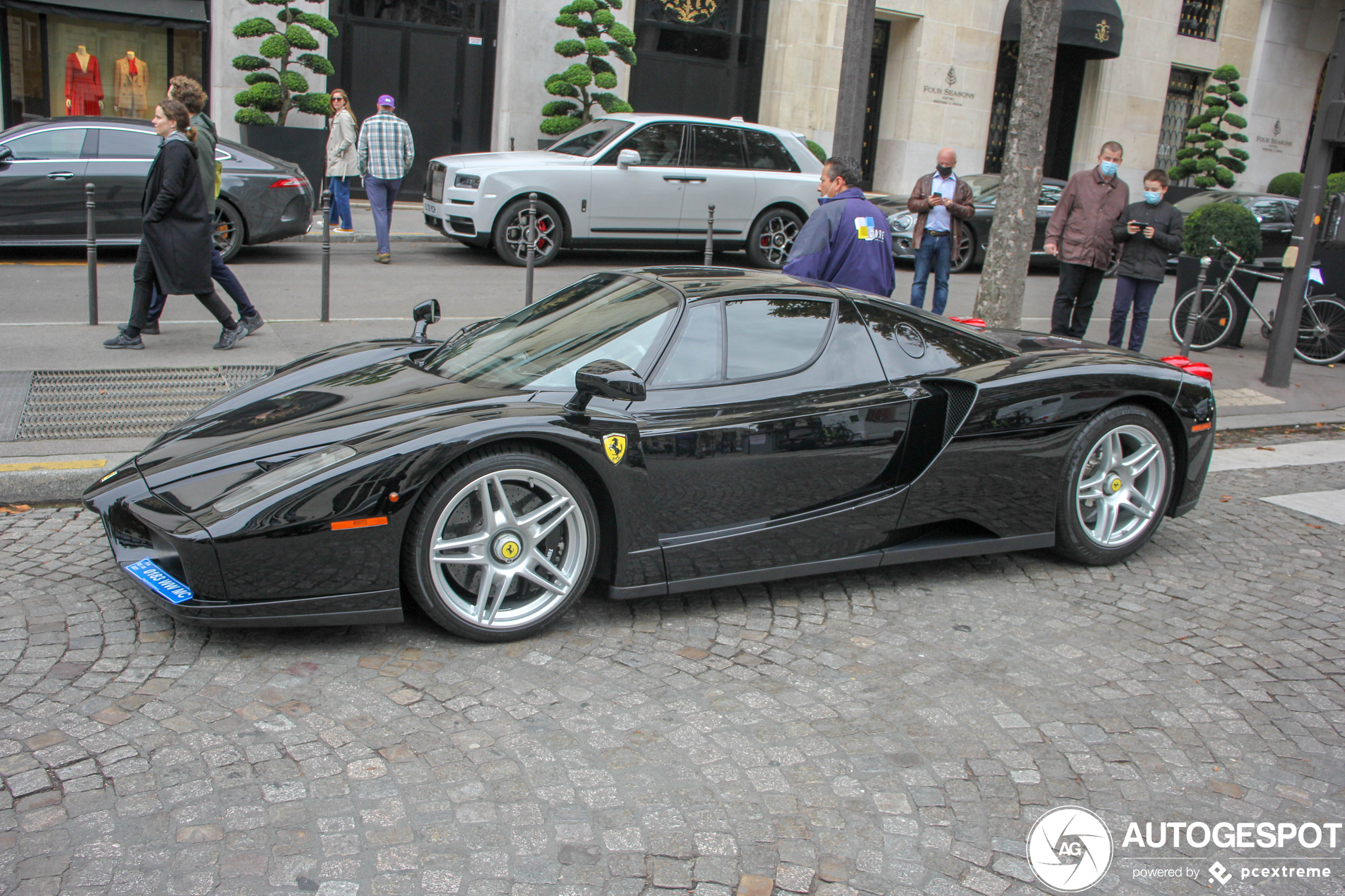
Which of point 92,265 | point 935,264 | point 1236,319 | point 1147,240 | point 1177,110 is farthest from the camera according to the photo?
point 1177,110

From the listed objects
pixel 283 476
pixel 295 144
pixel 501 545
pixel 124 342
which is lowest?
pixel 124 342

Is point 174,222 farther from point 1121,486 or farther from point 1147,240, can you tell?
point 1147,240

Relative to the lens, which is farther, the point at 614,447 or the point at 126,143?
the point at 126,143

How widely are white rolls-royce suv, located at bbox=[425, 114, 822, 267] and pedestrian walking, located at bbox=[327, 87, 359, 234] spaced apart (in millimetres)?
1126

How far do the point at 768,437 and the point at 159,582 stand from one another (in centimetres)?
222

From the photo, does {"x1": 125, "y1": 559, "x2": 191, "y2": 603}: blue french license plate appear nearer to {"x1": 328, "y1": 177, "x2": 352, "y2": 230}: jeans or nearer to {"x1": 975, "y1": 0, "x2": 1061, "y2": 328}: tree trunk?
{"x1": 975, "y1": 0, "x2": 1061, "y2": 328}: tree trunk

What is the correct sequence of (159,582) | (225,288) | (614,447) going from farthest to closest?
(225,288) < (614,447) < (159,582)

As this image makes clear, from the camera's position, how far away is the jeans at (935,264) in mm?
10992

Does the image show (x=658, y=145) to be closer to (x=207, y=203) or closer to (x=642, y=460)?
(x=207, y=203)

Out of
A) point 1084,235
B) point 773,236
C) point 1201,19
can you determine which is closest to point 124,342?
point 1084,235

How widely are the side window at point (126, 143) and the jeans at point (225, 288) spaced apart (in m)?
4.27

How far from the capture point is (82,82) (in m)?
17.7

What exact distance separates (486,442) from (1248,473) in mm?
5512

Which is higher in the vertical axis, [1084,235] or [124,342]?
[1084,235]
